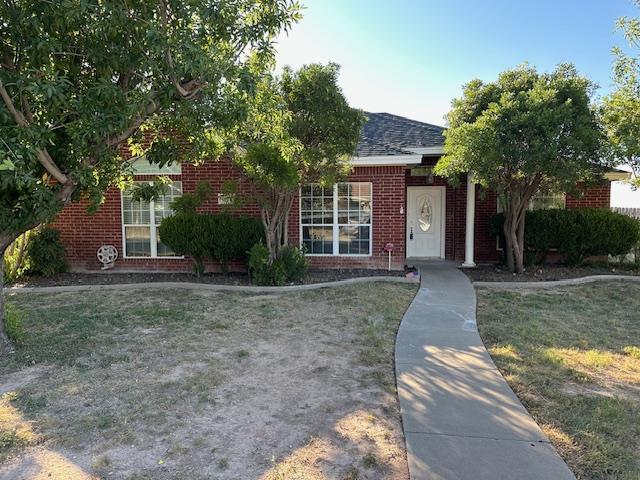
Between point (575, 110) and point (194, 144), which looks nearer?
point (194, 144)

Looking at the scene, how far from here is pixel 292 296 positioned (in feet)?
26.9

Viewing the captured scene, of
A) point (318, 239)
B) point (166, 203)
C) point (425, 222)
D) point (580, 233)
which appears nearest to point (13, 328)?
point (166, 203)

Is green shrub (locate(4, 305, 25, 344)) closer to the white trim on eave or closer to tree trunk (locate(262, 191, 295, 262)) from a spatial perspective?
tree trunk (locate(262, 191, 295, 262))

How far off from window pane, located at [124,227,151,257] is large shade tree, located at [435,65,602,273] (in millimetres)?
7418

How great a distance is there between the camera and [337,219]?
11.0m

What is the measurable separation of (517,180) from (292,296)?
18.4 feet

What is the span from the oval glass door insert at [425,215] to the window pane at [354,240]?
8.66 feet

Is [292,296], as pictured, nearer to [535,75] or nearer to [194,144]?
[194,144]

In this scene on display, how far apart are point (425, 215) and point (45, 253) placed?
9.85 m

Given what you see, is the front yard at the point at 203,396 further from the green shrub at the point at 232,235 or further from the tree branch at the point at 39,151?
the green shrub at the point at 232,235

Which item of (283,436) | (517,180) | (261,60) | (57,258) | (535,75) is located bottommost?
(283,436)

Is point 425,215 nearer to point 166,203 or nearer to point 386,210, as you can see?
point 386,210

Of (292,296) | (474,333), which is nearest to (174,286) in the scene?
(292,296)

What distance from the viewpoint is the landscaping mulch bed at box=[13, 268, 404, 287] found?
968 cm
